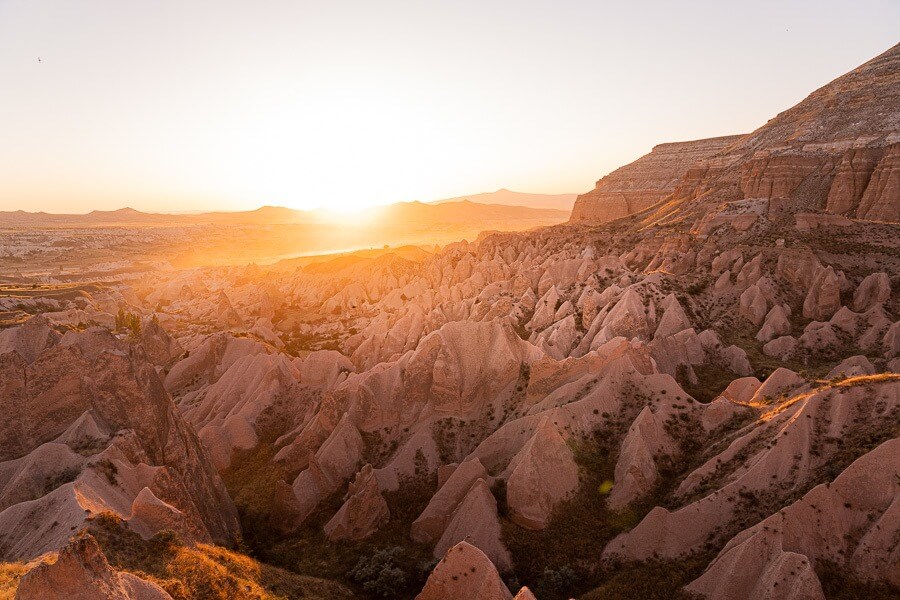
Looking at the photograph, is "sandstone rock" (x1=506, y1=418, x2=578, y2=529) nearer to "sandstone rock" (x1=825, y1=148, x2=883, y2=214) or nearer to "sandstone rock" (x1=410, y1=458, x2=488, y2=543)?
"sandstone rock" (x1=410, y1=458, x2=488, y2=543)

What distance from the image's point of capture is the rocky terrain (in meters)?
16.9

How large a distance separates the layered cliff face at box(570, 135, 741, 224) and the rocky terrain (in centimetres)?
6613

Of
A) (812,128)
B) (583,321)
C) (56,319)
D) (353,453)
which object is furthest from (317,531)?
(812,128)

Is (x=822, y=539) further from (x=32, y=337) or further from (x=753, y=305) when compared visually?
(x=32, y=337)

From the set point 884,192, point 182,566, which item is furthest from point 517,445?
point 884,192

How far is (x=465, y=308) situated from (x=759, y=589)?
4642 cm

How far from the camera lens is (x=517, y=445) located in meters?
27.5

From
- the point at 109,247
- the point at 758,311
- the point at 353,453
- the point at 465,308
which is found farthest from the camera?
the point at 109,247

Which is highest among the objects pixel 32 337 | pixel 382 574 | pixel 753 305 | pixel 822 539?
pixel 32 337

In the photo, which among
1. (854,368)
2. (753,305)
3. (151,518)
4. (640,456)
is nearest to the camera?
(151,518)

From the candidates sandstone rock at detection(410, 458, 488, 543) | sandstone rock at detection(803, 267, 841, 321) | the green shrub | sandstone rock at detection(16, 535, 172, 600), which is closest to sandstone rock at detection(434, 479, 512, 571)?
sandstone rock at detection(410, 458, 488, 543)

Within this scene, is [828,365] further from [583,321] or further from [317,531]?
[317,531]

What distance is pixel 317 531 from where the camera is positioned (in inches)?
1076

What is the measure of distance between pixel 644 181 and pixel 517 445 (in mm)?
120808
